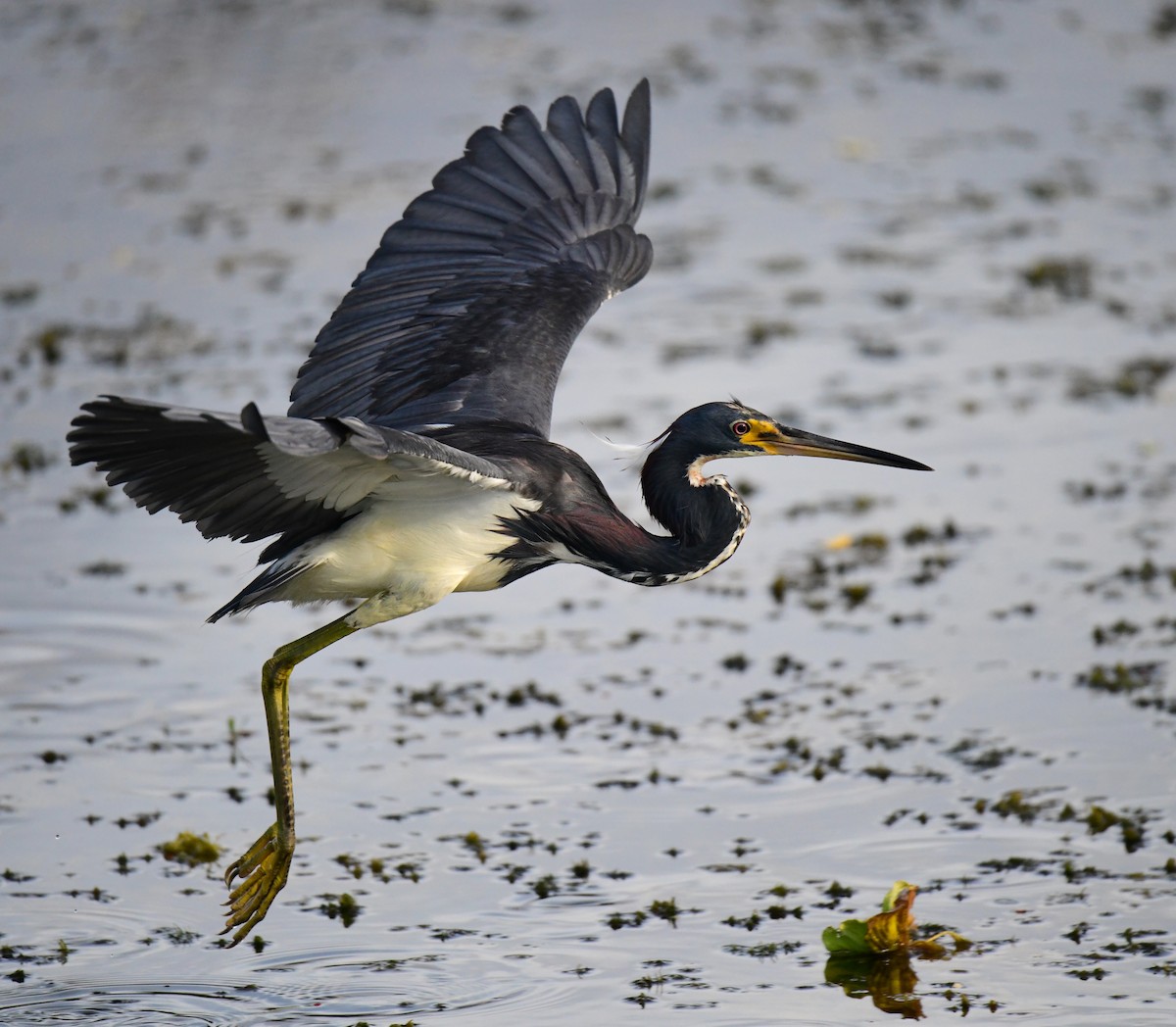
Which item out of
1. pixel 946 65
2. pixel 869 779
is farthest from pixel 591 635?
pixel 946 65

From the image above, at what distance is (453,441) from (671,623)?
7.90 ft

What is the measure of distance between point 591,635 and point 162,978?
275 cm

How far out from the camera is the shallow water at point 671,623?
5500 mm

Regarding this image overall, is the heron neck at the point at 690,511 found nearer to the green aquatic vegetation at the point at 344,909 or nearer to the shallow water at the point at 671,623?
the shallow water at the point at 671,623

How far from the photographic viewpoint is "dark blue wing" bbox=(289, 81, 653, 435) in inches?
245

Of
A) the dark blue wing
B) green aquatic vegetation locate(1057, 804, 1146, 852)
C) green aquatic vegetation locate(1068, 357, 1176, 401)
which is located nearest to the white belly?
the dark blue wing

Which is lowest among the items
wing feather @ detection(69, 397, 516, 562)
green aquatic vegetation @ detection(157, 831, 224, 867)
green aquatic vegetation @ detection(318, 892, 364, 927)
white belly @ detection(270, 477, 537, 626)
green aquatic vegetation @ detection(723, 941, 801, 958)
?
green aquatic vegetation @ detection(723, 941, 801, 958)

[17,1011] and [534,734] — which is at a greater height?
[534,734]

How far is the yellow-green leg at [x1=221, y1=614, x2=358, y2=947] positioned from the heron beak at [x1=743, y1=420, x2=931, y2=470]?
1.23m

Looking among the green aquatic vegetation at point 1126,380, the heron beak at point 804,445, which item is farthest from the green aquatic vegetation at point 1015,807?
the green aquatic vegetation at point 1126,380

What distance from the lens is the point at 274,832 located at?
550 centimetres

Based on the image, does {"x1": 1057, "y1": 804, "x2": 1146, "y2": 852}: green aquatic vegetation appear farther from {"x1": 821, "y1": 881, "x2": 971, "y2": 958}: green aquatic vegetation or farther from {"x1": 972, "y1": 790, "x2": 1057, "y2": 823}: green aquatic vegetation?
{"x1": 821, "y1": 881, "x2": 971, "y2": 958}: green aquatic vegetation

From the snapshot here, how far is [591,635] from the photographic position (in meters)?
7.72

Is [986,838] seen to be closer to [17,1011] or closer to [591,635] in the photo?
[591,635]
